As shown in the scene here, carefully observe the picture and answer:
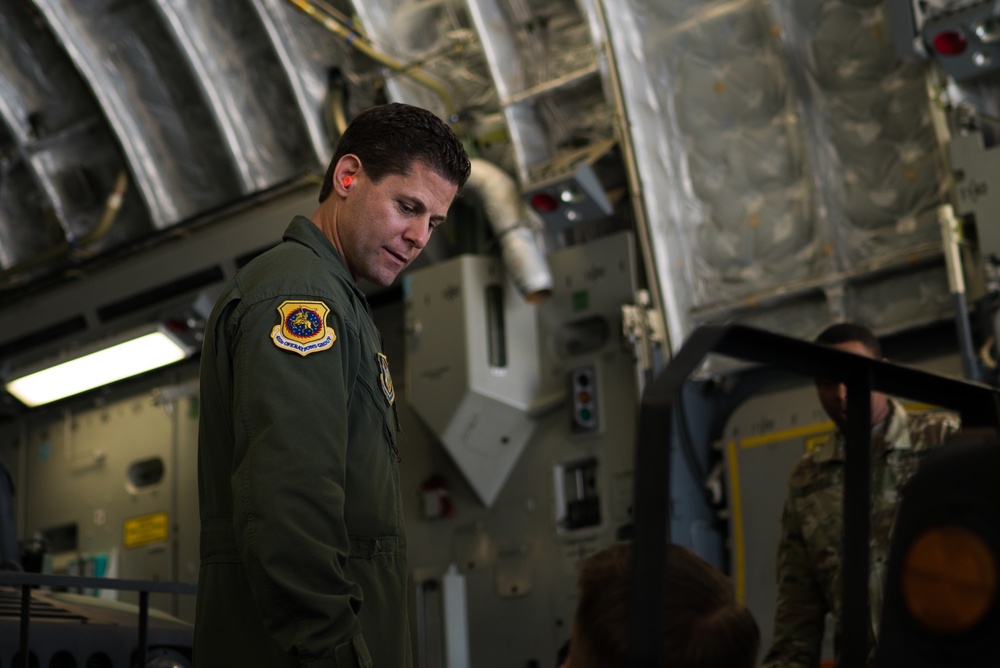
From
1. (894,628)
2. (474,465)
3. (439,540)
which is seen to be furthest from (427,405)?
(894,628)

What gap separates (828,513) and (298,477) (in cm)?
205

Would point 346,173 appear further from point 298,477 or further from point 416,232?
point 298,477

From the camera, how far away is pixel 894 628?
4.12 feet

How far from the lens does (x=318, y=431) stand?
2027mm

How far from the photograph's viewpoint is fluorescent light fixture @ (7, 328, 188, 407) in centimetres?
780

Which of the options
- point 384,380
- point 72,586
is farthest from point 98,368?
point 384,380

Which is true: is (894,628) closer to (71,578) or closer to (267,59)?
(71,578)

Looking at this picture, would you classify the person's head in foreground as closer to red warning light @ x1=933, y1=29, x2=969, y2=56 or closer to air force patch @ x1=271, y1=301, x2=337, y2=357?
air force patch @ x1=271, y1=301, x2=337, y2=357

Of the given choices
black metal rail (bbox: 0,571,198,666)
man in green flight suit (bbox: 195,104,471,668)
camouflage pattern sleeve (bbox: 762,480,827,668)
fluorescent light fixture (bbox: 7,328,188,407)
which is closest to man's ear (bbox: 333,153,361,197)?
man in green flight suit (bbox: 195,104,471,668)

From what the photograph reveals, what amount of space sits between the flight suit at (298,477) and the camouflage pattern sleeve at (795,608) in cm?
145

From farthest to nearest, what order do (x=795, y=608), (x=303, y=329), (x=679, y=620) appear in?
(x=795, y=608), (x=303, y=329), (x=679, y=620)

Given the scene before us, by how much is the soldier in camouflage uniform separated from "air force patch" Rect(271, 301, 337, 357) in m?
1.70

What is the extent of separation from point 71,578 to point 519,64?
416cm

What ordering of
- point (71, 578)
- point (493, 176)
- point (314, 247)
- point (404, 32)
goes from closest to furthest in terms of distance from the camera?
point (314, 247) < point (71, 578) < point (493, 176) < point (404, 32)
